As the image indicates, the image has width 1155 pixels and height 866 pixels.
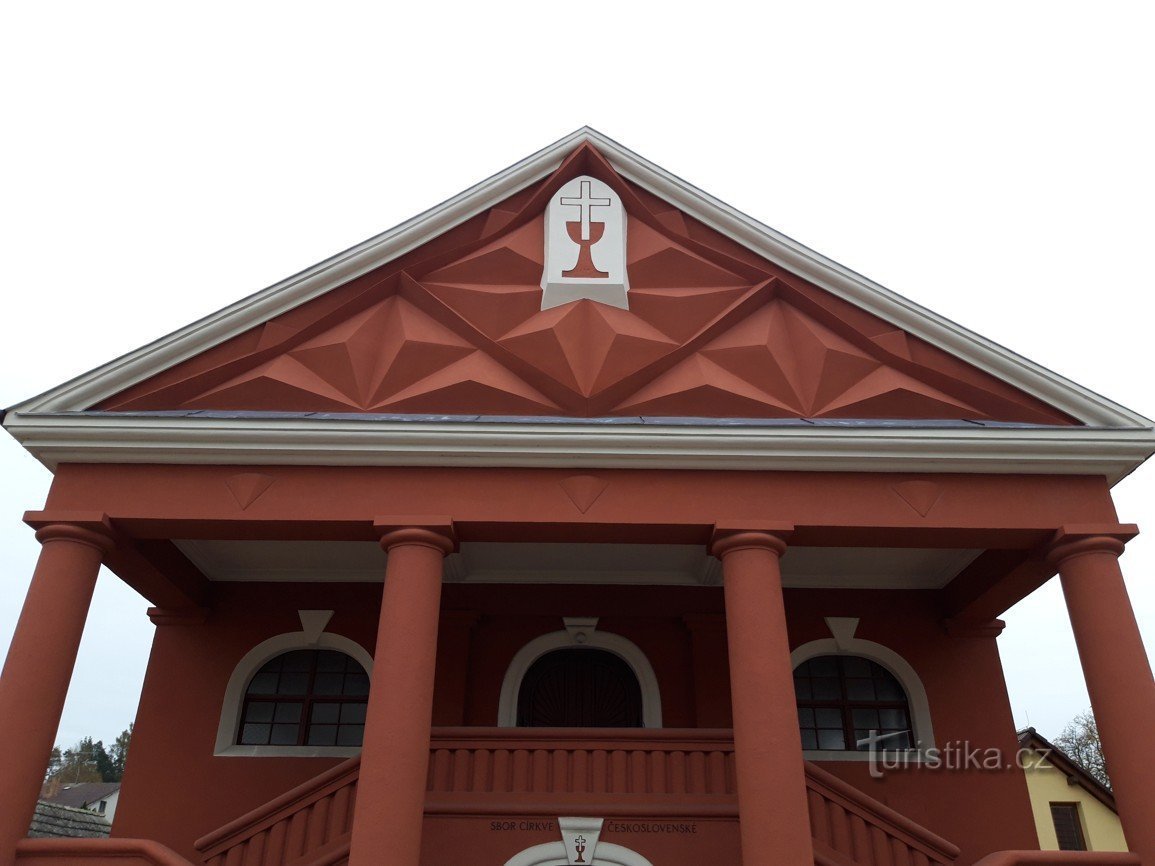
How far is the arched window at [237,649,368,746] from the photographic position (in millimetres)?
12078

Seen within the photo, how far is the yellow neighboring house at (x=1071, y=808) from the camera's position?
2205cm

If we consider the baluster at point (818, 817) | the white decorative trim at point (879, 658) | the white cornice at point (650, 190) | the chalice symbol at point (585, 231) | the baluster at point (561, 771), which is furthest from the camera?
the white decorative trim at point (879, 658)

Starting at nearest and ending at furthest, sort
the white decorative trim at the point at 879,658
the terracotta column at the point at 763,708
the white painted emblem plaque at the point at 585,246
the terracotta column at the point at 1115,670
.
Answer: the terracotta column at the point at 763,708 < the terracotta column at the point at 1115,670 < the white painted emblem plaque at the point at 585,246 < the white decorative trim at the point at 879,658

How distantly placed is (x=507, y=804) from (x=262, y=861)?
8.65ft

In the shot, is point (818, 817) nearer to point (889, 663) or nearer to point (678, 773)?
point (678, 773)

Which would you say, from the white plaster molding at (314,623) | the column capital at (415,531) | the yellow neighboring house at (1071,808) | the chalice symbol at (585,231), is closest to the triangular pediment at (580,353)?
the chalice symbol at (585,231)

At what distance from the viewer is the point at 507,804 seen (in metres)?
9.49

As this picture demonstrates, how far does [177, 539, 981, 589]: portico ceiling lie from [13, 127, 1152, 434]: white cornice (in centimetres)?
259

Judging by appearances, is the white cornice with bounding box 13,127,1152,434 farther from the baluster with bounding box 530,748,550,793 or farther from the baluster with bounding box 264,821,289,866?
the baluster with bounding box 530,748,550,793

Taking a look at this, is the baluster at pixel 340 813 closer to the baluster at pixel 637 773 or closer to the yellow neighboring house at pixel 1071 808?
the baluster at pixel 637 773

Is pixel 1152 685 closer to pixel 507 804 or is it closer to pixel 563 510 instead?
pixel 563 510

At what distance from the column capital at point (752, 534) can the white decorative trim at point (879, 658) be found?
3772mm

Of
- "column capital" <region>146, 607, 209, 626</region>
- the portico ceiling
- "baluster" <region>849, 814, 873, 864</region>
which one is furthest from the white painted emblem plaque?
"column capital" <region>146, 607, 209, 626</region>

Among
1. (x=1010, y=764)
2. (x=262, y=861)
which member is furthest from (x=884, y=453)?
(x=262, y=861)
